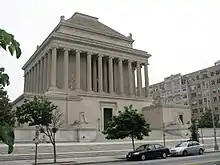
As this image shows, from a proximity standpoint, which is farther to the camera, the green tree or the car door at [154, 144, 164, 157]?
the car door at [154, 144, 164, 157]

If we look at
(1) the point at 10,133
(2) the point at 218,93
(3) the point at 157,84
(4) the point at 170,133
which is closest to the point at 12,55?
(1) the point at 10,133

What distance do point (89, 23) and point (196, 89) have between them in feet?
157

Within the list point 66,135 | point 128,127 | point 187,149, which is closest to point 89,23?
point 66,135

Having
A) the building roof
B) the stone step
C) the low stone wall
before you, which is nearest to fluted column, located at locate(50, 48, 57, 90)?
the building roof

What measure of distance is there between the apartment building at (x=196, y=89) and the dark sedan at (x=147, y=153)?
5546 centimetres

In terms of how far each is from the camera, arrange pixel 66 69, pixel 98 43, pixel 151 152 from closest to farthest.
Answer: pixel 151 152 → pixel 66 69 → pixel 98 43

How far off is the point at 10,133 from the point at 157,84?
401 ft

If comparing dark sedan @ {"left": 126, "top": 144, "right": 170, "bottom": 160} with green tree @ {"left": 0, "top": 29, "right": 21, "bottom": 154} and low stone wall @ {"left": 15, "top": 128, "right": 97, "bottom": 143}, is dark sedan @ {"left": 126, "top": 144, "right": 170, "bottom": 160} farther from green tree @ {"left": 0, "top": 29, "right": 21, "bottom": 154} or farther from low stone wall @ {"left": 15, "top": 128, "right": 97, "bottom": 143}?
green tree @ {"left": 0, "top": 29, "right": 21, "bottom": 154}

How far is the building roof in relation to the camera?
198 feet

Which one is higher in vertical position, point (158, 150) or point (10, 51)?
point (10, 51)

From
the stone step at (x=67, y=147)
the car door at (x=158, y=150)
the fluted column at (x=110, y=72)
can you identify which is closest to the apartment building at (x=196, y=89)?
the fluted column at (x=110, y=72)

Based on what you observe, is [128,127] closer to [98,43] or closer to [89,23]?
[98,43]

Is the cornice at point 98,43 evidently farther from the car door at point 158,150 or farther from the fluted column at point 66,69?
the car door at point 158,150

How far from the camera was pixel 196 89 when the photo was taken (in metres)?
93.2
